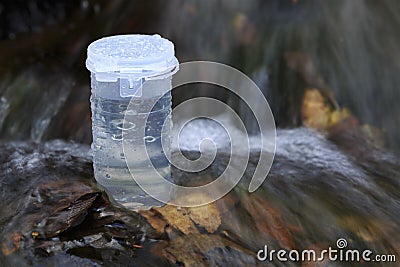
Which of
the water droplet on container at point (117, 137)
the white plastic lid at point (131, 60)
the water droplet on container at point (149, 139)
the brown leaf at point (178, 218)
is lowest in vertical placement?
the brown leaf at point (178, 218)

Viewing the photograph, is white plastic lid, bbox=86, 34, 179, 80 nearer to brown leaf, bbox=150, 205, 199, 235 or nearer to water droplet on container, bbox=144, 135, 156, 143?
water droplet on container, bbox=144, 135, 156, 143

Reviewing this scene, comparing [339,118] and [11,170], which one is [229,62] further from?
[11,170]

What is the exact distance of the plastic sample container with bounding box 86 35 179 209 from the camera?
2.31 meters

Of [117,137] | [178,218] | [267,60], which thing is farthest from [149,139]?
[267,60]

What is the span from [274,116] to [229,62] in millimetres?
475

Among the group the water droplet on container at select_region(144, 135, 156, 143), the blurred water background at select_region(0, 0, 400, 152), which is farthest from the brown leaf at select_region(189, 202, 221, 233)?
the blurred water background at select_region(0, 0, 400, 152)

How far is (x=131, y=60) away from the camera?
2275 mm

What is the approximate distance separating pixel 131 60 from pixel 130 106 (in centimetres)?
19

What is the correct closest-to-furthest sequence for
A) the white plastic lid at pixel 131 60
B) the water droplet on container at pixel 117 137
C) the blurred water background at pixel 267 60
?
the white plastic lid at pixel 131 60 → the water droplet on container at pixel 117 137 → the blurred water background at pixel 267 60

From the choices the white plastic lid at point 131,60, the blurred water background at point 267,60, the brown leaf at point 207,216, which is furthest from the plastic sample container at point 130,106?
the blurred water background at point 267,60

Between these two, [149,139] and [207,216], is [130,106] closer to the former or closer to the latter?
[149,139]

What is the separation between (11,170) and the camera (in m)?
2.67

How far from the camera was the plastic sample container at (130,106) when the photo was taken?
231 centimetres

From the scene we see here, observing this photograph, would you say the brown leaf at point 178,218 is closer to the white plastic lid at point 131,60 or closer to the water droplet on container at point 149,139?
the water droplet on container at point 149,139
